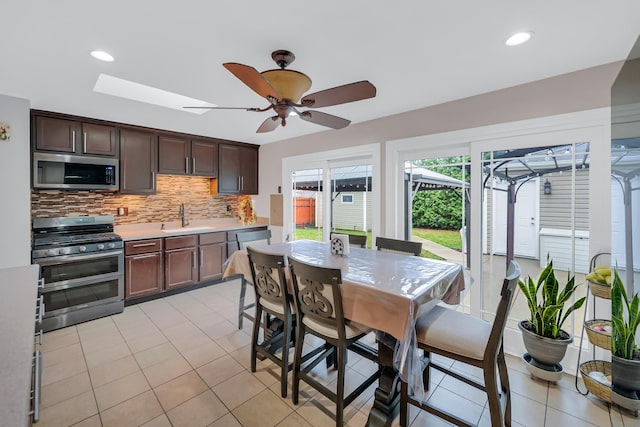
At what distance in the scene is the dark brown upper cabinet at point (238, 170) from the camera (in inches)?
189

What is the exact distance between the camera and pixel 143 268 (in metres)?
3.75

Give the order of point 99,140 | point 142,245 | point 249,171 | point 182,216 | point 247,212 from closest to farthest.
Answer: point 99,140 < point 142,245 < point 182,216 < point 249,171 < point 247,212

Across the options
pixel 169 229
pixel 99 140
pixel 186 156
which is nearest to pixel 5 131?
pixel 99 140

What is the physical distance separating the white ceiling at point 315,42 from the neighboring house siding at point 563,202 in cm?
86

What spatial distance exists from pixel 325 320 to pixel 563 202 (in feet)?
7.36

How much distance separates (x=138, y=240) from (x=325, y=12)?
3511mm

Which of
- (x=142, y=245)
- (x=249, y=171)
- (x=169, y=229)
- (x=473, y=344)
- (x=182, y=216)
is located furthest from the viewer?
(x=249, y=171)

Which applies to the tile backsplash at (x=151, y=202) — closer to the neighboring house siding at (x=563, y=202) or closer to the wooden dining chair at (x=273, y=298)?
the wooden dining chair at (x=273, y=298)

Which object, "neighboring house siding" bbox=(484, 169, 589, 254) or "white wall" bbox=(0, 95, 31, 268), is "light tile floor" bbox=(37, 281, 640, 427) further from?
"neighboring house siding" bbox=(484, 169, 589, 254)

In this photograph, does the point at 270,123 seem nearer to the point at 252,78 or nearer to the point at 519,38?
the point at 252,78

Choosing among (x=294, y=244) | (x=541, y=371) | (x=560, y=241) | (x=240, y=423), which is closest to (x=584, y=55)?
(x=560, y=241)

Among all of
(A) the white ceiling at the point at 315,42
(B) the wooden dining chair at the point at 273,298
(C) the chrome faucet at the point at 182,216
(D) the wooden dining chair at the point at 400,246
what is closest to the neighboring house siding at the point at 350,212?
(D) the wooden dining chair at the point at 400,246

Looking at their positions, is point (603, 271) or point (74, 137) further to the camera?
point (74, 137)

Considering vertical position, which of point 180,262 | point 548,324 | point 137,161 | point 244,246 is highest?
point 137,161
